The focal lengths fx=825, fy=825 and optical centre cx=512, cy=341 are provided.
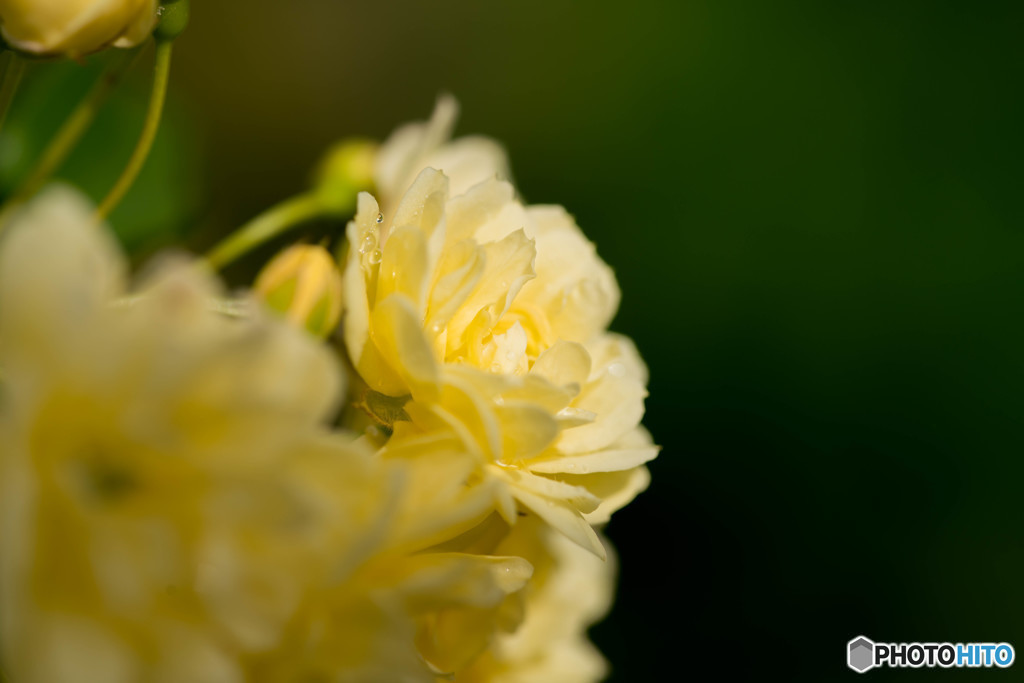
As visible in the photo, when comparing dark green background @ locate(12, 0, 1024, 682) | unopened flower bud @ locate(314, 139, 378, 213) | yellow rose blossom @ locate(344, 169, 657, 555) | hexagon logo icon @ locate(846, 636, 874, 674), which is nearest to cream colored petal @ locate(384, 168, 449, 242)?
yellow rose blossom @ locate(344, 169, 657, 555)

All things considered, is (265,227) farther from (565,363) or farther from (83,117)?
(565,363)

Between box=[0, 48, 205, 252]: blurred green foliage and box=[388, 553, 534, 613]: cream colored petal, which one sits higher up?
box=[0, 48, 205, 252]: blurred green foliage

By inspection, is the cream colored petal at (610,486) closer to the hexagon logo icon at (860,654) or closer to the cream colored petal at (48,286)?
the cream colored petal at (48,286)

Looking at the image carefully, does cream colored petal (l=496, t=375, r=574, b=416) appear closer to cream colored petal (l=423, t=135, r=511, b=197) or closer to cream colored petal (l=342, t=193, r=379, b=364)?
cream colored petal (l=342, t=193, r=379, b=364)

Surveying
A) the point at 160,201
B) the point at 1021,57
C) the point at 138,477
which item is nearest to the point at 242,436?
the point at 138,477

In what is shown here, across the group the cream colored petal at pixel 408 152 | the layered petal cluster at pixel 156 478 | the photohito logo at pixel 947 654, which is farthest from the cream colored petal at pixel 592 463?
the photohito logo at pixel 947 654

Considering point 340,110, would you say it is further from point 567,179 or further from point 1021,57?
point 1021,57

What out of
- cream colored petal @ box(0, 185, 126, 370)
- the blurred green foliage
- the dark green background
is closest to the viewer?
cream colored petal @ box(0, 185, 126, 370)

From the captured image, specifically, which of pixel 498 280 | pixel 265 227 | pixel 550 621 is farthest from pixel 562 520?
pixel 265 227
